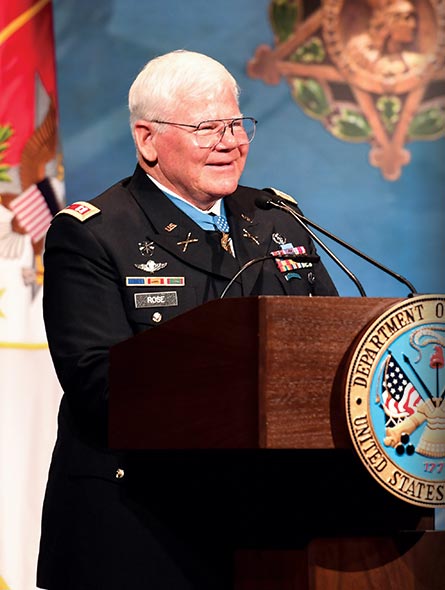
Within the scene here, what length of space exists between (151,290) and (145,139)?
424 millimetres

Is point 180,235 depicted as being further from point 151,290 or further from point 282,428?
point 282,428

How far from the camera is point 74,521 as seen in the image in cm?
→ 223

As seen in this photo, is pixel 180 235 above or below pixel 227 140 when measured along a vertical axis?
below

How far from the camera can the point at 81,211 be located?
2365mm

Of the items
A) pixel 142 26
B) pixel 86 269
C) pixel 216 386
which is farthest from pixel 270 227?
pixel 142 26

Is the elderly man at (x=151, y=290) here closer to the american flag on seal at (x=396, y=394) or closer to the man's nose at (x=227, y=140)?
the man's nose at (x=227, y=140)

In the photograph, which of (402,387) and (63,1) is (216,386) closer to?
(402,387)

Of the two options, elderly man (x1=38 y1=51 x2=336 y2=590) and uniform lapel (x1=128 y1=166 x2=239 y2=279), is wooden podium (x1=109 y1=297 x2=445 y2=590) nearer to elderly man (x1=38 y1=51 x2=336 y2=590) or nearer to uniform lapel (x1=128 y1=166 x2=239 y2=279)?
elderly man (x1=38 y1=51 x2=336 y2=590)

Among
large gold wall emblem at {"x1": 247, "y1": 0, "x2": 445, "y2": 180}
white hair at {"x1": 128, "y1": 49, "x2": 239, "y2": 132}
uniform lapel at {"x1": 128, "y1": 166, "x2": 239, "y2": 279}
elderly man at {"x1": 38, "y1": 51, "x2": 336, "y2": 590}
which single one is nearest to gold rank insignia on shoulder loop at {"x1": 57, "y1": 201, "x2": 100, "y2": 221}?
elderly man at {"x1": 38, "y1": 51, "x2": 336, "y2": 590}

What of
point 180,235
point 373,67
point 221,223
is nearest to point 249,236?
point 221,223

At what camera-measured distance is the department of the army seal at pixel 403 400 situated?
166 centimetres

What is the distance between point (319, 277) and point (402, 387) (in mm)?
845

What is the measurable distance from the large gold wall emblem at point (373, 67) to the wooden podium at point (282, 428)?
3238 millimetres

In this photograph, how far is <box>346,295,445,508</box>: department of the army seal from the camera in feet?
5.44
